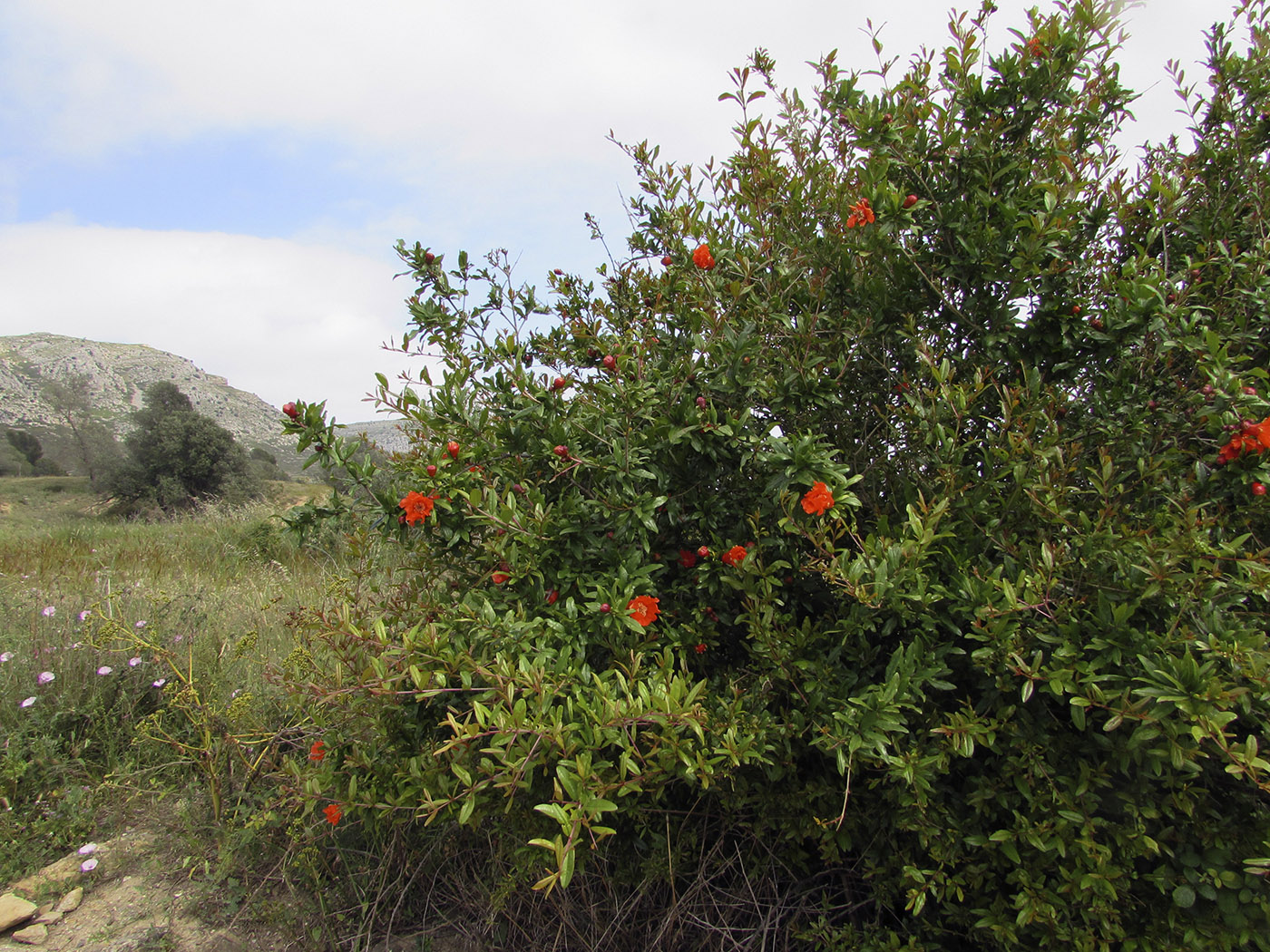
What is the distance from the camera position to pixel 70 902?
2.35 metres

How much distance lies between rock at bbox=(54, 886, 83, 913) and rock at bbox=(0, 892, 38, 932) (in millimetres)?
63

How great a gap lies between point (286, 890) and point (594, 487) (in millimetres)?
1765

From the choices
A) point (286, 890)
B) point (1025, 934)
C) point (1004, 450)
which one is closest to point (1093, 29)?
point (1004, 450)

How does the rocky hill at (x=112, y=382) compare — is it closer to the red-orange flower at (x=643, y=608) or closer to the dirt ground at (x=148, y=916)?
the dirt ground at (x=148, y=916)

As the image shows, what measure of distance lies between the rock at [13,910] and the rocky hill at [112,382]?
49.2m

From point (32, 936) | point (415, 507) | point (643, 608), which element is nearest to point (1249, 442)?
point (643, 608)

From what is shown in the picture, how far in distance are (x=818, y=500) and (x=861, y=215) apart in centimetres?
74

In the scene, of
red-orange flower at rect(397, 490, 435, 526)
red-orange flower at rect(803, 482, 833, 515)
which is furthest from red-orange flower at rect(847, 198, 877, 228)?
red-orange flower at rect(397, 490, 435, 526)

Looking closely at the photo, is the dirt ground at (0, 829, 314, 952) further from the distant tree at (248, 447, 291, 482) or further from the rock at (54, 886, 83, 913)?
the distant tree at (248, 447, 291, 482)

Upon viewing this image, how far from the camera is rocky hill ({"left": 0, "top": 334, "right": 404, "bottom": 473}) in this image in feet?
175

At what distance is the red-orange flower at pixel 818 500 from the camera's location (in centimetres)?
150

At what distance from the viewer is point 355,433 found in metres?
2.14

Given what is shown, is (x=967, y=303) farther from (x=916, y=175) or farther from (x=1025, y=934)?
(x=1025, y=934)

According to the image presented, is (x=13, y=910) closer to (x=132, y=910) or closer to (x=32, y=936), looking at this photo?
(x=32, y=936)
